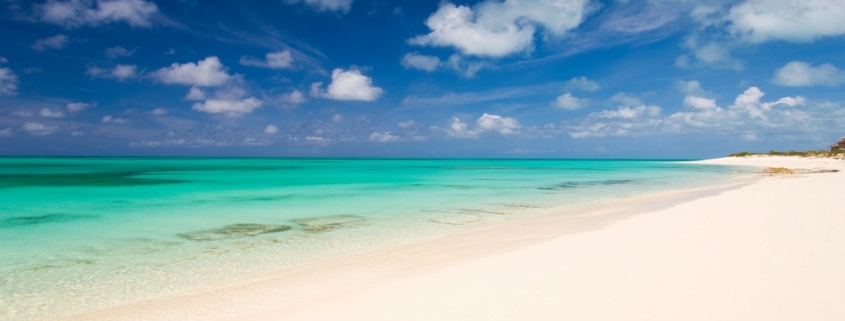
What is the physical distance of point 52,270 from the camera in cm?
746

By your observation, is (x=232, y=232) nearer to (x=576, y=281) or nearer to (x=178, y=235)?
(x=178, y=235)

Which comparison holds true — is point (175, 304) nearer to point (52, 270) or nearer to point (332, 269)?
point (332, 269)

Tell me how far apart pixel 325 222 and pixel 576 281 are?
337 inches

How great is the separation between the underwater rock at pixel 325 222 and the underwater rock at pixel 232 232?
601 millimetres

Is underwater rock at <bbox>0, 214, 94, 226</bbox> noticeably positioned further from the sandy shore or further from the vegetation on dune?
the vegetation on dune

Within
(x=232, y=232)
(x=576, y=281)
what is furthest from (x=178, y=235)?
(x=576, y=281)

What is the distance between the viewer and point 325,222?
12781mm

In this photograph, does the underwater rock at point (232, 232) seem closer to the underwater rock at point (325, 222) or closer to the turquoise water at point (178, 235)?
the turquoise water at point (178, 235)

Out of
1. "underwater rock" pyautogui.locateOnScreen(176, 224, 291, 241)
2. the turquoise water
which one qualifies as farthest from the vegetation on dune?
"underwater rock" pyautogui.locateOnScreen(176, 224, 291, 241)

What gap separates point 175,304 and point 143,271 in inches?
84.9

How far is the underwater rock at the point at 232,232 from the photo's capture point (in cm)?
1049

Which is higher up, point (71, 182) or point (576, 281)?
point (576, 281)

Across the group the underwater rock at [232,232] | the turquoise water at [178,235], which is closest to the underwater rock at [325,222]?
the turquoise water at [178,235]

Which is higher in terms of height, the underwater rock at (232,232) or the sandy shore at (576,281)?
the sandy shore at (576,281)
